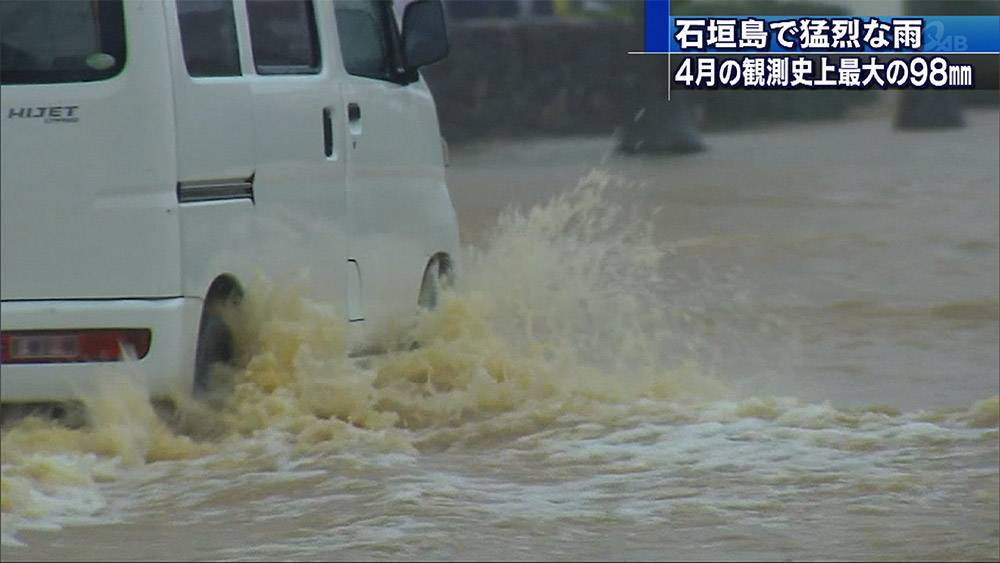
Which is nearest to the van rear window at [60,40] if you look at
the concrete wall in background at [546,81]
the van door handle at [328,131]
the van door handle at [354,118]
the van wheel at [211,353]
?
the van wheel at [211,353]

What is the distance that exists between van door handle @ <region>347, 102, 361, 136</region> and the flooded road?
0.75m

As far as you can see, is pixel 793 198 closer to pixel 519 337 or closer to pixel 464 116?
pixel 464 116

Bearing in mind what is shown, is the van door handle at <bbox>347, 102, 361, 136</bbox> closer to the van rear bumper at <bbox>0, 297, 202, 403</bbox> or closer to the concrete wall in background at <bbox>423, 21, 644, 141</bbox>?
the van rear bumper at <bbox>0, 297, 202, 403</bbox>

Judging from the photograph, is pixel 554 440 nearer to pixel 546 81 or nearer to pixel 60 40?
pixel 60 40

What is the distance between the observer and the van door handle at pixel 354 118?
760 cm

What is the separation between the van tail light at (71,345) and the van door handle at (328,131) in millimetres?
1307

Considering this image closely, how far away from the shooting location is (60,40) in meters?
6.36

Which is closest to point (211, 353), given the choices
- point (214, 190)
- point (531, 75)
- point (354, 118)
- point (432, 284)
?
point (214, 190)

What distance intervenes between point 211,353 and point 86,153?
0.90m

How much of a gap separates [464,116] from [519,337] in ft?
65.6

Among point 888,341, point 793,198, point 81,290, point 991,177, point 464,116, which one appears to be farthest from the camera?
point 464,116

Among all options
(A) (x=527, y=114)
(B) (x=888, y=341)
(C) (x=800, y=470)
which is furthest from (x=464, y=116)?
(C) (x=800, y=470)

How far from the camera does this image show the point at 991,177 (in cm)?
2269

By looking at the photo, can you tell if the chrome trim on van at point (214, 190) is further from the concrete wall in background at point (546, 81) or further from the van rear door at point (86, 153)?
the concrete wall in background at point (546, 81)
